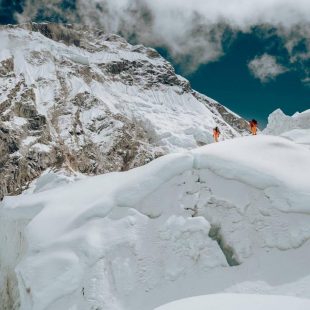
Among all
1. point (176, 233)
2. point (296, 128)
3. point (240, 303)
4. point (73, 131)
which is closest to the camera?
point (240, 303)

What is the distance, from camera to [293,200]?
14.7 meters

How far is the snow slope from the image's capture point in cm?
1393

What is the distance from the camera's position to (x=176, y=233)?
1497 cm

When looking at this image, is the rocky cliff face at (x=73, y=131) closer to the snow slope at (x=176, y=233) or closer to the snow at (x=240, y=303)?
the snow slope at (x=176, y=233)

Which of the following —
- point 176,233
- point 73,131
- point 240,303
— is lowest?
point 73,131

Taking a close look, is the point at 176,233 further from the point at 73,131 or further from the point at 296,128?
the point at 73,131

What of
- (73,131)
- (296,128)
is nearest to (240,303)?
(296,128)

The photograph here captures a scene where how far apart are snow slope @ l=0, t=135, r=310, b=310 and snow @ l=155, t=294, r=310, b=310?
13.4 ft

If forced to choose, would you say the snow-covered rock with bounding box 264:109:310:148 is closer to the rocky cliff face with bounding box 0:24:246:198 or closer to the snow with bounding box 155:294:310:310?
the snow with bounding box 155:294:310:310

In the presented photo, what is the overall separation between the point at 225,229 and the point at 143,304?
3.24m

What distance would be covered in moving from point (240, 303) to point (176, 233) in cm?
598

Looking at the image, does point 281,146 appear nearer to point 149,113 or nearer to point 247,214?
point 247,214

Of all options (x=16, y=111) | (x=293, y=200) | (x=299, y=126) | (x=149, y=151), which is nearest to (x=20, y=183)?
(x=16, y=111)

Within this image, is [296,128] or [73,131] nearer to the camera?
[296,128]
